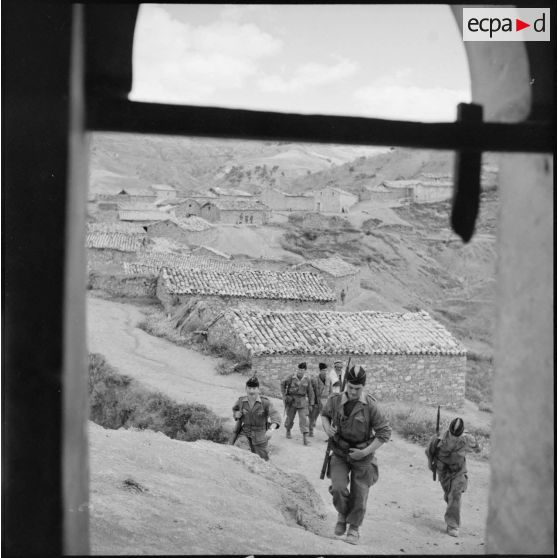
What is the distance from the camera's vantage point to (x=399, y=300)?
99.2 ft

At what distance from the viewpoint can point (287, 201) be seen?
4288 cm

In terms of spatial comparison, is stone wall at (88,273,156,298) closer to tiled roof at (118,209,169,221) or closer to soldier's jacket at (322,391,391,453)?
tiled roof at (118,209,169,221)

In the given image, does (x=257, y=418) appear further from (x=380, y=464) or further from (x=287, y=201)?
(x=287, y=201)

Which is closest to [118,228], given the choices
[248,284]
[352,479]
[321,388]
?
[248,284]

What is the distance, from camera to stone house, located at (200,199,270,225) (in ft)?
121

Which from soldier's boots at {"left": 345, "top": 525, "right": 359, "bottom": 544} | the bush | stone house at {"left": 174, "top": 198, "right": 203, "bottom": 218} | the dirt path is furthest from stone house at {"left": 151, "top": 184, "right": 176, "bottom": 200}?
soldier's boots at {"left": 345, "top": 525, "right": 359, "bottom": 544}

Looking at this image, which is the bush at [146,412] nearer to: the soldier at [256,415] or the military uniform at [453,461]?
the soldier at [256,415]

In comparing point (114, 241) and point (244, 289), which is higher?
point (114, 241)

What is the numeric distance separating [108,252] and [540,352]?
22.6 metres

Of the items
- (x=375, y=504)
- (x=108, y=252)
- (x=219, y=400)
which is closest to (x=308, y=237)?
(x=108, y=252)

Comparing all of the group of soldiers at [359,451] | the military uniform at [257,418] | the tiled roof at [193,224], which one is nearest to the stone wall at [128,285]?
the tiled roof at [193,224]

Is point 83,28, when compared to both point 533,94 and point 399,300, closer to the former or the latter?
point 533,94

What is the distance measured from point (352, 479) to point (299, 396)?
4.05m

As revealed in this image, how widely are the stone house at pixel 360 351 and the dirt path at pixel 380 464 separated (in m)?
0.81
